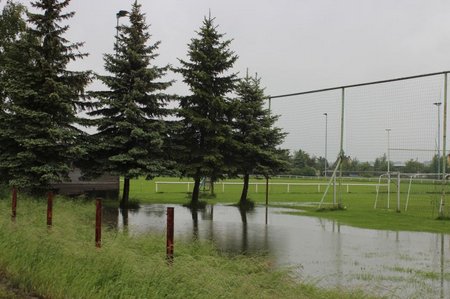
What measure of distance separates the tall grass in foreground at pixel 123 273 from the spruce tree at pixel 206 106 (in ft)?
43.3

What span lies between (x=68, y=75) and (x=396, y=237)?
542 inches

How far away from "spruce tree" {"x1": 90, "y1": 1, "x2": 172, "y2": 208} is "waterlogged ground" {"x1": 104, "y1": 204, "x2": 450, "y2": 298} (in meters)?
2.59

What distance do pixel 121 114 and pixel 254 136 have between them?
5.98 meters

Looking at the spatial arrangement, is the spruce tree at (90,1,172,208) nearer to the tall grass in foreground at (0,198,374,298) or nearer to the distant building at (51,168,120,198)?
the distant building at (51,168,120,198)

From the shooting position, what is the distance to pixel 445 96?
17891 mm

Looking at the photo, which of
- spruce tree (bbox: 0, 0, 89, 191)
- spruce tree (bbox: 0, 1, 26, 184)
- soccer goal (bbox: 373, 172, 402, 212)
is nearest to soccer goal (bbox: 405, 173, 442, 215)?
soccer goal (bbox: 373, 172, 402, 212)

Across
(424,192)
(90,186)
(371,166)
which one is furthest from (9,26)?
(424,192)

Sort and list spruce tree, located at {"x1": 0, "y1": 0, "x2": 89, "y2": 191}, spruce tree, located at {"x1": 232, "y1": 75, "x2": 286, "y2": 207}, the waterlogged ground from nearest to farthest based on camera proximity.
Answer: the waterlogged ground
spruce tree, located at {"x1": 0, "y1": 0, "x2": 89, "y2": 191}
spruce tree, located at {"x1": 232, "y1": 75, "x2": 286, "y2": 207}

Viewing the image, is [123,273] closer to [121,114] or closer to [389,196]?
[121,114]

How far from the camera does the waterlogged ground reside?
7.89m

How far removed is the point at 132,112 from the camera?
2053 centimetres

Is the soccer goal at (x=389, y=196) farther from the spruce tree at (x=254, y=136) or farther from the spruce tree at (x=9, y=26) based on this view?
the spruce tree at (x=9, y=26)

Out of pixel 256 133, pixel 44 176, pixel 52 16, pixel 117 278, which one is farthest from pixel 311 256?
pixel 52 16

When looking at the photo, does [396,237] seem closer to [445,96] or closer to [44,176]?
[445,96]
